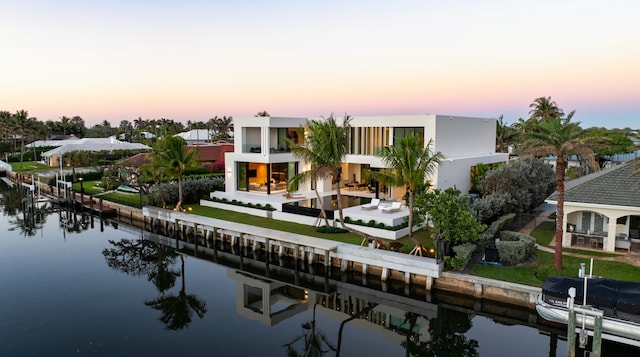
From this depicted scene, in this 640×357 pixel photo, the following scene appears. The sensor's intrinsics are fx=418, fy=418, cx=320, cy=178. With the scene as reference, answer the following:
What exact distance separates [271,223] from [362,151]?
33.3ft

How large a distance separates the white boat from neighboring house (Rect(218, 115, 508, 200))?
13.5 metres

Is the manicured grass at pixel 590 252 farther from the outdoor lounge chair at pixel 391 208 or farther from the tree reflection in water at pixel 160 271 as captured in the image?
the tree reflection in water at pixel 160 271

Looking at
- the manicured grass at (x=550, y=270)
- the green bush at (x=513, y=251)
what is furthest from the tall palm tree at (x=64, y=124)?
the green bush at (x=513, y=251)

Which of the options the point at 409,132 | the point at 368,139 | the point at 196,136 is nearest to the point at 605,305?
the point at 409,132

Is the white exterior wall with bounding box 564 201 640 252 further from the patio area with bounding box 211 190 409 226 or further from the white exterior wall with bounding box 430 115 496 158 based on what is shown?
the white exterior wall with bounding box 430 115 496 158

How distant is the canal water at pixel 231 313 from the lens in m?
14.6

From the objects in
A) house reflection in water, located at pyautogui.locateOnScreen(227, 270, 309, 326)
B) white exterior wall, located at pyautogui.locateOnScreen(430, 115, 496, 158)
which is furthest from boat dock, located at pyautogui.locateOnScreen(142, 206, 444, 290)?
white exterior wall, located at pyautogui.locateOnScreen(430, 115, 496, 158)

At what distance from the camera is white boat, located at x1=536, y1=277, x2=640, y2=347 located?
42.0ft

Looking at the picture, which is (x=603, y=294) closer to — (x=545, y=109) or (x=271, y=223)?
(x=271, y=223)

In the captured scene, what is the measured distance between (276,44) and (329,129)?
20.3m

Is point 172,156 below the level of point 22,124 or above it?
below

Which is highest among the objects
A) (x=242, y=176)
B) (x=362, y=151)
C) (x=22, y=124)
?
(x=22, y=124)

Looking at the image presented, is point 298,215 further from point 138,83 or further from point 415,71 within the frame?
point 138,83

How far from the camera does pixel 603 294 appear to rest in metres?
13.4
